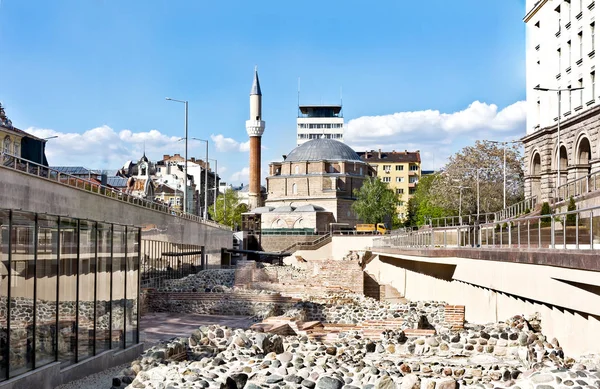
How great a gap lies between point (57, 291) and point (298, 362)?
5.42 m

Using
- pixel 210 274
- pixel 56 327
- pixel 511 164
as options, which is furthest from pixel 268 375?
pixel 511 164

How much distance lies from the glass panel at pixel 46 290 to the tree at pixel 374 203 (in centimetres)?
8841

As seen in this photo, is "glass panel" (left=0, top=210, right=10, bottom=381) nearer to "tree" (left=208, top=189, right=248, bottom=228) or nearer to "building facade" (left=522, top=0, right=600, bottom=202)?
"building facade" (left=522, top=0, right=600, bottom=202)

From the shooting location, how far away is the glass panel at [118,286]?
20.2 meters

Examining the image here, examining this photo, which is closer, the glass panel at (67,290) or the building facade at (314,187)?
the glass panel at (67,290)

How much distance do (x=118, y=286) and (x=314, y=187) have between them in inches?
3575

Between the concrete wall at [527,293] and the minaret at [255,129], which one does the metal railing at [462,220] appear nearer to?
the concrete wall at [527,293]

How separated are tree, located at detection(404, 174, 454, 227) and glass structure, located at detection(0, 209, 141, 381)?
57559 millimetres

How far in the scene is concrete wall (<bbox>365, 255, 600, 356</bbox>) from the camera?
49.9 feet

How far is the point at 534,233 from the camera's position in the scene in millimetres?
17938

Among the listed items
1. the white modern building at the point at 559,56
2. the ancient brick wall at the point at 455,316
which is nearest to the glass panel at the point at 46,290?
the ancient brick wall at the point at 455,316

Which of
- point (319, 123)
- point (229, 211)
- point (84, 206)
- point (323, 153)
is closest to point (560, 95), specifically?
point (84, 206)

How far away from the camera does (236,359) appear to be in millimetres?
15938

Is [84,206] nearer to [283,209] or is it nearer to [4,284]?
[4,284]
